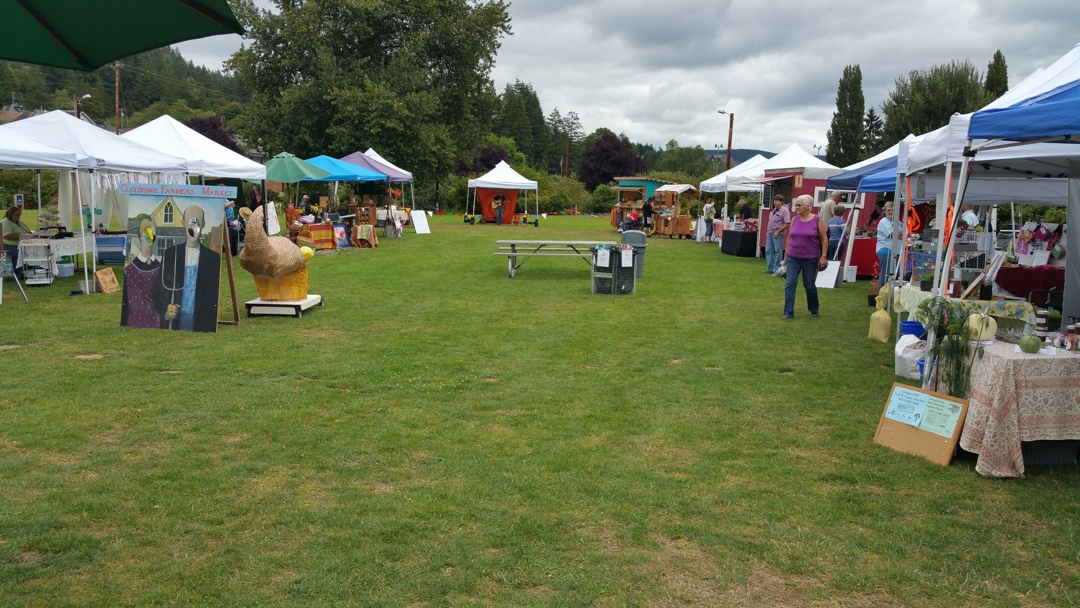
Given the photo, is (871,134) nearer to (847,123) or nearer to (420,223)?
(847,123)

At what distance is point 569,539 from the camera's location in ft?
12.2

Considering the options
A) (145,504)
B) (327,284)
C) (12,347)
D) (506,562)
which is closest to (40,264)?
(327,284)

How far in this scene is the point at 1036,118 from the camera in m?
4.64

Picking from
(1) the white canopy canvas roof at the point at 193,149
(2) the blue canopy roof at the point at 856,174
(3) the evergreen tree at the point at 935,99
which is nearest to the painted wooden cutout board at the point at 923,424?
(2) the blue canopy roof at the point at 856,174

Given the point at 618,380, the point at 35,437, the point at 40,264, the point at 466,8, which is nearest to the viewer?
the point at 35,437

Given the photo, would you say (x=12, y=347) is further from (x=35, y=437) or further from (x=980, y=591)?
(x=980, y=591)

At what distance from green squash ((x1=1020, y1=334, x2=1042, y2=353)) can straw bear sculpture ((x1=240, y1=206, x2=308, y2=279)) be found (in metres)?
7.86

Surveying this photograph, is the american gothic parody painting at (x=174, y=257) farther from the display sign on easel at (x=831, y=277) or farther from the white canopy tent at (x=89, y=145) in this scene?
the display sign on easel at (x=831, y=277)

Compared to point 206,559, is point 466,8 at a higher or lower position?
higher

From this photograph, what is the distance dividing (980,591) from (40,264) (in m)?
13.7

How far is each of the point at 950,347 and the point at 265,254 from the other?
7.60 m

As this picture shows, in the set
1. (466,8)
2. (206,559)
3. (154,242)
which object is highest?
(466,8)

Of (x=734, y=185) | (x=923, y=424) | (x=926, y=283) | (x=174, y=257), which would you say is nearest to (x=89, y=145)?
(x=174, y=257)

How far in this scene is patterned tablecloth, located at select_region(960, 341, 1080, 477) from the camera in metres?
4.57
